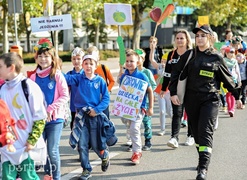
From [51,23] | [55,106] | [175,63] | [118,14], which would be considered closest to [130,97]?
[175,63]

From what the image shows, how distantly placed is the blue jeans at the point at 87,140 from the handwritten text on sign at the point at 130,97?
3.21 feet

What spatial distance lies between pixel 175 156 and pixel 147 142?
666 millimetres

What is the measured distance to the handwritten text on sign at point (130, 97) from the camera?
7160mm

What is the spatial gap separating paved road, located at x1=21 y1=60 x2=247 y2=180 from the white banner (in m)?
2.22

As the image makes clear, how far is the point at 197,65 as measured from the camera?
241 inches

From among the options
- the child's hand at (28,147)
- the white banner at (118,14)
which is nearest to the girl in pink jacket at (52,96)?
the child's hand at (28,147)

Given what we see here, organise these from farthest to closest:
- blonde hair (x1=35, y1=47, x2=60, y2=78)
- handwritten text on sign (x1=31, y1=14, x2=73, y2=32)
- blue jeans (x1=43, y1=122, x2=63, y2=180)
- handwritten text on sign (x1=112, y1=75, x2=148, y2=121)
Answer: handwritten text on sign (x1=31, y1=14, x2=73, y2=32) < handwritten text on sign (x1=112, y1=75, x2=148, y2=121) < blonde hair (x1=35, y1=47, x2=60, y2=78) < blue jeans (x1=43, y1=122, x2=63, y2=180)

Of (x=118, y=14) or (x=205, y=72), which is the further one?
(x=118, y=14)

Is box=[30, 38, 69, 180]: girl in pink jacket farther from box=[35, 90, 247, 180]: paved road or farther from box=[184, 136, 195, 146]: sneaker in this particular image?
box=[184, 136, 195, 146]: sneaker

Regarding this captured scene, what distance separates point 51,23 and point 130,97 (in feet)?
7.98

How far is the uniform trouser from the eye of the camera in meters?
6.10

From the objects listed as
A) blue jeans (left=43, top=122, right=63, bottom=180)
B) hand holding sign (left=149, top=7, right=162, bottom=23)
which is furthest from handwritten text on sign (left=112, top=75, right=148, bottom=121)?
hand holding sign (left=149, top=7, right=162, bottom=23)

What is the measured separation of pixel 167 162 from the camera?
23.5 ft

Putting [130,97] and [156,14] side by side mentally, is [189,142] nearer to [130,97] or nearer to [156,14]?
[130,97]
